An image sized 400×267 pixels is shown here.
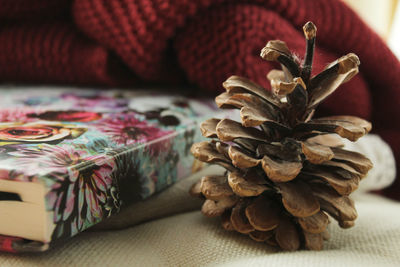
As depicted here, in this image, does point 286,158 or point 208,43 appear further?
point 208,43

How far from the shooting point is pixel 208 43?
0.46 meters

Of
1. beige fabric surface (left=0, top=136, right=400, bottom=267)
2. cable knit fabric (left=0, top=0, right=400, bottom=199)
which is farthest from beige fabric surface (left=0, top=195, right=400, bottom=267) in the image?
cable knit fabric (left=0, top=0, right=400, bottom=199)

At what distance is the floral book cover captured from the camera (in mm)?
248

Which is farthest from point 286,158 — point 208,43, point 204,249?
point 208,43

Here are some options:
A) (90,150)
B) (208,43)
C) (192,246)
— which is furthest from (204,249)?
(208,43)

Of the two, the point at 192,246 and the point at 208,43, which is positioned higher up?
the point at 208,43

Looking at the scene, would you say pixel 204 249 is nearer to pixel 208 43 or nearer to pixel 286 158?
pixel 286 158

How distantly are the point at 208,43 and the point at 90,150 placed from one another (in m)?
0.22

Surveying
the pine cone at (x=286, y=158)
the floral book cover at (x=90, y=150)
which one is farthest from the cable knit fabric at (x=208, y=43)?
the pine cone at (x=286, y=158)

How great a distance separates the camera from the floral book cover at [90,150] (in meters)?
0.25

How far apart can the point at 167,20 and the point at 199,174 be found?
7.6 inches

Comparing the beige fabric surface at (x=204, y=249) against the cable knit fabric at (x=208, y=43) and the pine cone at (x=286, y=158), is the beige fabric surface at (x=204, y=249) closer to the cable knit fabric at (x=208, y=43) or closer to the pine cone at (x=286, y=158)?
the pine cone at (x=286, y=158)

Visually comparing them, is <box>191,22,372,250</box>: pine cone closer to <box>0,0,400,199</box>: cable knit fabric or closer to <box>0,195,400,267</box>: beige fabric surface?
<box>0,195,400,267</box>: beige fabric surface

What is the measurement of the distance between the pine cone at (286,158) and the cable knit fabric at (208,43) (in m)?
0.16
